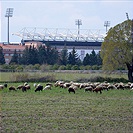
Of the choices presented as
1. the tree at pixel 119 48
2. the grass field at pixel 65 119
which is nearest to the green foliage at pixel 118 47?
the tree at pixel 119 48

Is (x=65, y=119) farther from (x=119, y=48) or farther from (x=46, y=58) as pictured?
(x=46, y=58)

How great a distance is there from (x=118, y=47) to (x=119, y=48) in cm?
15

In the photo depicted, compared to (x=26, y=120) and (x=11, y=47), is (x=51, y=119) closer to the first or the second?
(x=26, y=120)

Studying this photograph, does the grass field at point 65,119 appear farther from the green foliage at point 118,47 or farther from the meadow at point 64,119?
the green foliage at point 118,47

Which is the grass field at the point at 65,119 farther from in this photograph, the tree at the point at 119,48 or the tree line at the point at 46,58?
the tree line at the point at 46,58

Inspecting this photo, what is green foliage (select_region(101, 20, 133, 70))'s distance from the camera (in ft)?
146

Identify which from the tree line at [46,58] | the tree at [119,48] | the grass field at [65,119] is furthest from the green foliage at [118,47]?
the tree line at [46,58]

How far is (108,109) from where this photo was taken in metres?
17.0

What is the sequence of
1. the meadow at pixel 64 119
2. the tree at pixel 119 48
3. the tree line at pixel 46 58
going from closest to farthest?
the meadow at pixel 64 119, the tree at pixel 119 48, the tree line at pixel 46 58

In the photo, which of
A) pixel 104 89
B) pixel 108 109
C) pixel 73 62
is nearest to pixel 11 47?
pixel 73 62

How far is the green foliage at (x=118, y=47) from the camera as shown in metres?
44.6

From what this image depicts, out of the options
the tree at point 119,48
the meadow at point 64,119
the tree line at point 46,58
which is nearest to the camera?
the meadow at point 64,119

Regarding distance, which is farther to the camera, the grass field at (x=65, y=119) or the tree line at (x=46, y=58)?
the tree line at (x=46, y=58)

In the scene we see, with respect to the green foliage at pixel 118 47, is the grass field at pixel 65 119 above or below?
below
